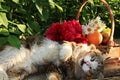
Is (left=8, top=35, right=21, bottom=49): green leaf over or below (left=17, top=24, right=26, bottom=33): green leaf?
over

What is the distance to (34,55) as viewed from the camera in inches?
110

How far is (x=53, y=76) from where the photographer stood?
107 inches

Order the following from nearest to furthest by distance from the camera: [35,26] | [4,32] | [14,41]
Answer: [14,41] → [4,32] → [35,26]

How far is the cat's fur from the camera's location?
2754mm

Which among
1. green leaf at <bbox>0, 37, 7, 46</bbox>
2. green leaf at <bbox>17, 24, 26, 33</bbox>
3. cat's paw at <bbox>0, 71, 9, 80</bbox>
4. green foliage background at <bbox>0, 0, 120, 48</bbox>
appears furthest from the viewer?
green leaf at <bbox>17, 24, 26, 33</bbox>

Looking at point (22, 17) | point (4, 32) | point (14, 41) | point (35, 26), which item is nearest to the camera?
point (14, 41)

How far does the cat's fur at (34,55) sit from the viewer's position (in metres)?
2.75

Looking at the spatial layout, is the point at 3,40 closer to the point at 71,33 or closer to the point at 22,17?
the point at 71,33

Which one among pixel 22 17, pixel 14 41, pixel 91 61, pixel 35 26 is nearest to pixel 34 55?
pixel 14 41

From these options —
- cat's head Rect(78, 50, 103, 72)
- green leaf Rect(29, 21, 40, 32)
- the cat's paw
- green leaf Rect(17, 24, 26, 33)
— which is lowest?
the cat's paw

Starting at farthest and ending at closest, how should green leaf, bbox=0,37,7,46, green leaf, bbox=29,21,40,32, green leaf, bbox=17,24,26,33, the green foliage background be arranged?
green leaf, bbox=29,21,40,32, green leaf, bbox=17,24,26,33, the green foliage background, green leaf, bbox=0,37,7,46

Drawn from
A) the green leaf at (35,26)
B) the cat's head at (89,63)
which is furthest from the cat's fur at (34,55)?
the green leaf at (35,26)

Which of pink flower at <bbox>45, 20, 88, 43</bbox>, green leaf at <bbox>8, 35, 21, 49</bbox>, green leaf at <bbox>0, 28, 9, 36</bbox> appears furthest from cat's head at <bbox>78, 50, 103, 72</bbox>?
green leaf at <bbox>0, 28, 9, 36</bbox>

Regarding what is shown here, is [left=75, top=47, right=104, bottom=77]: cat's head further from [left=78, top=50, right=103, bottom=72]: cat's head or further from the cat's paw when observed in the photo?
the cat's paw
